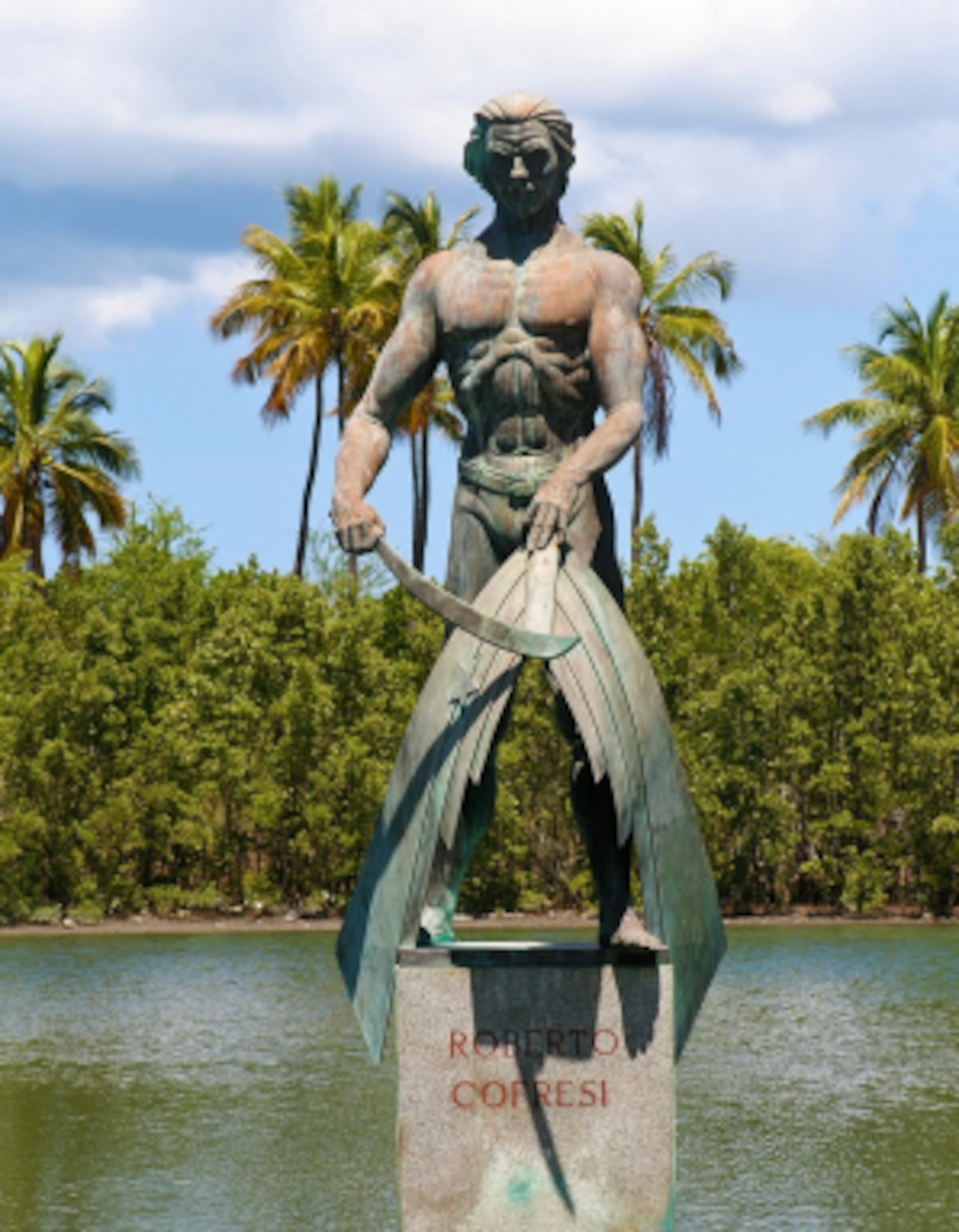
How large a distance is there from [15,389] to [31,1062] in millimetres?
28920

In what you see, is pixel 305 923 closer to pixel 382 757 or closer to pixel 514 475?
pixel 382 757

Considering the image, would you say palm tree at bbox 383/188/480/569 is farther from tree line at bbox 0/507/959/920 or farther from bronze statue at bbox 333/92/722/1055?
bronze statue at bbox 333/92/722/1055

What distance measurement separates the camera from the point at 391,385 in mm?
8422

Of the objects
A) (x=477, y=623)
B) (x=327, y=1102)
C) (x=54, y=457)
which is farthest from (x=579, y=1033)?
(x=54, y=457)

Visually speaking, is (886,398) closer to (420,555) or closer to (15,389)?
(420,555)

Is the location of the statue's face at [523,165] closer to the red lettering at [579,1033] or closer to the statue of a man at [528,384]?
the statue of a man at [528,384]

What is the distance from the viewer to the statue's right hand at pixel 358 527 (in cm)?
784

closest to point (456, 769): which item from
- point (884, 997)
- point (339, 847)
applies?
point (884, 997)

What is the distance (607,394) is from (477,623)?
1.10 meters

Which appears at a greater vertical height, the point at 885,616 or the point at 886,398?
the point at 886,398

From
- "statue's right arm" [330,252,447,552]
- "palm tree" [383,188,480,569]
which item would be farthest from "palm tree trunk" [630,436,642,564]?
"statue's right arm" [330,252,447,552]

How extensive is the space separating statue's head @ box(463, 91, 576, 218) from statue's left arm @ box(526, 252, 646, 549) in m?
0.35

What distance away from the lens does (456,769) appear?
770 cm

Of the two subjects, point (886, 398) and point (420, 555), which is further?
point (886, 398)
